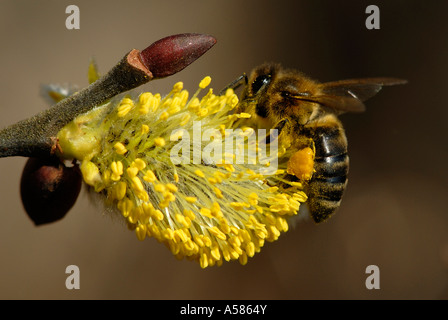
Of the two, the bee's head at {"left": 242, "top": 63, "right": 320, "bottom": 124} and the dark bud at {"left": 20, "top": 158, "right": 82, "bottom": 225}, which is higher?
the bee's head at {"left": 242, "top": 63, "right": 320, "bottom": 124}

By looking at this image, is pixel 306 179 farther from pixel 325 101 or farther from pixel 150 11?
pixel 150 11

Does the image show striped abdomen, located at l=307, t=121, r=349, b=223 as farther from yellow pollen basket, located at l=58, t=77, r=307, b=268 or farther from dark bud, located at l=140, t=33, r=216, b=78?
dark bud, located at l=140, t=33, r=216, b=78

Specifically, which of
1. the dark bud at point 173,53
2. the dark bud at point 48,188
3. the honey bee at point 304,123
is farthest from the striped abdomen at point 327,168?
the dark bud at point 48,188

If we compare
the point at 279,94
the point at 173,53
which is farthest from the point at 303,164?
the point at 173,53

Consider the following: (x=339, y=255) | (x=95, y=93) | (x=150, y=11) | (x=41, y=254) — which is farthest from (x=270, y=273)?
(x=95, y=93)

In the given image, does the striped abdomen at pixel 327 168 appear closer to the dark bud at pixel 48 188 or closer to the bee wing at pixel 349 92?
the bee wing at pixel 349 92

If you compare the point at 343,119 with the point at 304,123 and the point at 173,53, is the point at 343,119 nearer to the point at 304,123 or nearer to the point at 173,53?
the point at 304,123

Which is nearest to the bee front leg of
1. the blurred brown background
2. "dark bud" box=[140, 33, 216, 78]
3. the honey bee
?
the honey bee
